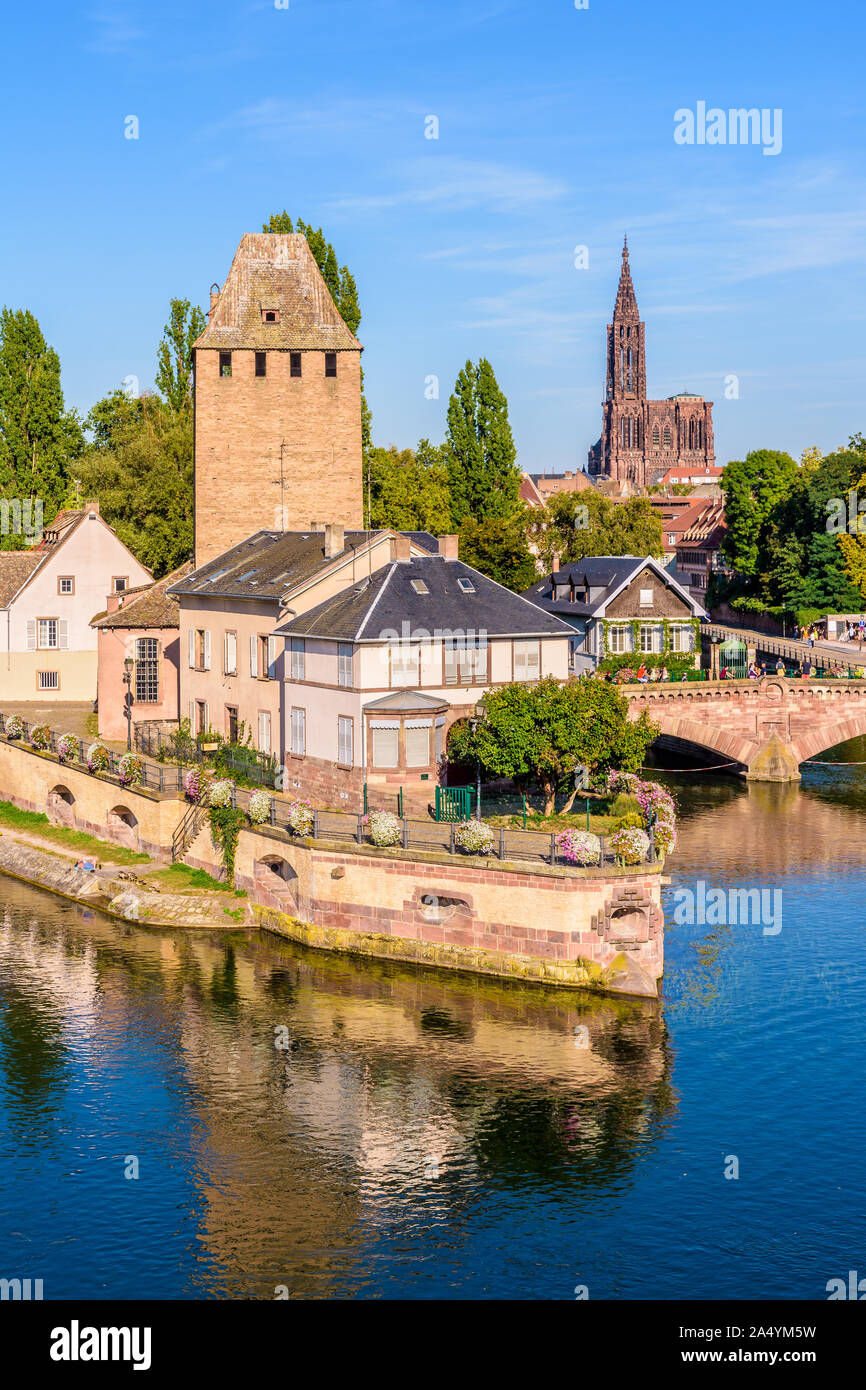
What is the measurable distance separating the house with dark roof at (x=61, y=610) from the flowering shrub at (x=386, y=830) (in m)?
39.9

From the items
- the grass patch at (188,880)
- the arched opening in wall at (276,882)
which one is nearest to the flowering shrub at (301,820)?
the arched opening in wall at (276,882)

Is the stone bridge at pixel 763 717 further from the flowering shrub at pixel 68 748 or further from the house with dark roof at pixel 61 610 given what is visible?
the flowering shrub at pixel 68 748

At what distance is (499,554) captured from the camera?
104 m

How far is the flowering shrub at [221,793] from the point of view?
5294 cm

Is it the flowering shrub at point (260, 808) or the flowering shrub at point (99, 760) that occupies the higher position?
the flowering shrub at point (99, 760)

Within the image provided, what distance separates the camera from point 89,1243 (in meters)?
29.4

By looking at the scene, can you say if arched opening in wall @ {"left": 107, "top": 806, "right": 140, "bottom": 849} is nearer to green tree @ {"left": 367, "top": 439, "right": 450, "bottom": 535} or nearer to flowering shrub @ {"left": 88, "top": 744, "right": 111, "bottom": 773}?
flowering shrub @ {"left": 88, "top": 744, "right": 111, "bottom": 773}

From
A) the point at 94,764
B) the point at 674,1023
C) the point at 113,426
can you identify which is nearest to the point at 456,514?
the point at 113,426

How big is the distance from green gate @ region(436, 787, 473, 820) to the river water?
6304mm

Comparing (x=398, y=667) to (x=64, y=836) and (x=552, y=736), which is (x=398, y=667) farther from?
(x=64, y=836)

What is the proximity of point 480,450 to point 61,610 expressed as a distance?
44.0 m

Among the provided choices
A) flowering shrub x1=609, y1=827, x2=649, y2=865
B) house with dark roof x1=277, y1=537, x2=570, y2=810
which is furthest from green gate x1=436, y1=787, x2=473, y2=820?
flowering shrub x1=609, y1=827, x2=649, y2=865

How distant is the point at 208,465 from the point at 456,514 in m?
44.9
